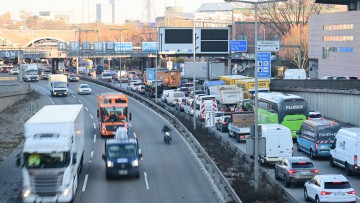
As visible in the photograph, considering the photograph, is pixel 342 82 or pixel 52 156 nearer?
pixel 52 156

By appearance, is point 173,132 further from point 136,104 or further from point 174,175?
point 136,104

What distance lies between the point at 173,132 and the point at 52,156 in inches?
909

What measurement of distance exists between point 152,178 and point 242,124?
49.6ft

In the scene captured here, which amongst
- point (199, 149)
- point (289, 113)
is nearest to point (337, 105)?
point (289, 113)

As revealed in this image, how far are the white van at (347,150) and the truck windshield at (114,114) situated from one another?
1512cm

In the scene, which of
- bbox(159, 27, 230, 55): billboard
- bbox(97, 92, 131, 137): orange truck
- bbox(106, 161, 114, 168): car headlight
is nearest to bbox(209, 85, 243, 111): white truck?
bbox(97, 92, 131, 137): orange truck

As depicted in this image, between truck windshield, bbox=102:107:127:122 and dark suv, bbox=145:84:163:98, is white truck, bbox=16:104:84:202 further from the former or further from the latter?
dark suv, bbox=145:84:163:98

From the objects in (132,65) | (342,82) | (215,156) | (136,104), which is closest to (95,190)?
(215,156)

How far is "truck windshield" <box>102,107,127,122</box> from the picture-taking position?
43719 millimetres

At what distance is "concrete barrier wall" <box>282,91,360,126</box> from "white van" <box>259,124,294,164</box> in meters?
15.3

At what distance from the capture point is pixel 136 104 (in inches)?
2633

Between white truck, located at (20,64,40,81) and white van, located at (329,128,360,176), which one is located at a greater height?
white truck, located at (20,64,40,81)

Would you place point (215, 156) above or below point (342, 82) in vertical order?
below

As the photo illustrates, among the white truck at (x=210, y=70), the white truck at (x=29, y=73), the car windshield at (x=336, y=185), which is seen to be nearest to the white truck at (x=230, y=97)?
the white truck at (x=210, y=70)
